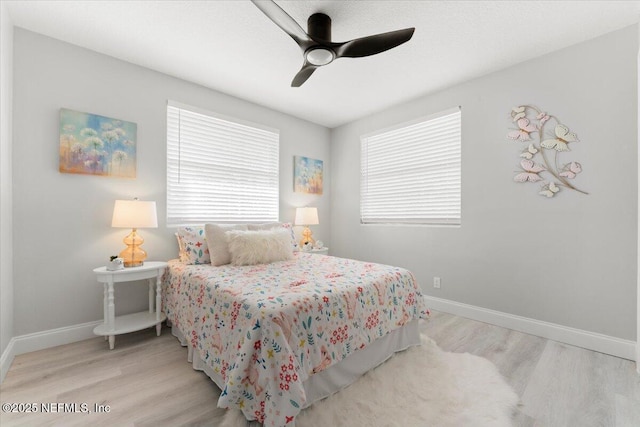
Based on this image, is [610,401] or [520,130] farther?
[520,130]

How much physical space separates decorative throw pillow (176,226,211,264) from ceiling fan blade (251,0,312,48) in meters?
1.99

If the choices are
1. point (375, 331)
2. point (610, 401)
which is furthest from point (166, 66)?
point (610, 401)

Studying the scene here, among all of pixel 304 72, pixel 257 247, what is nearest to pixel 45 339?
pixel 257 247

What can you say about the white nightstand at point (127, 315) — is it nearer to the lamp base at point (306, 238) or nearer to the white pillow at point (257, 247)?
the white pillow at point (257, 247)

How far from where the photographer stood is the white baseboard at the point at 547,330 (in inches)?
87.2

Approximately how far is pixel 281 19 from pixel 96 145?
6.85ft

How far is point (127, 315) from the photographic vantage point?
265 centimetres

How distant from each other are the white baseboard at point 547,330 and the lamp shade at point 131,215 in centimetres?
324

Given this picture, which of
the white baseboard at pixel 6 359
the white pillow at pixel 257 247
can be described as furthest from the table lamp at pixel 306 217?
the white baseboard at pixel 6 359

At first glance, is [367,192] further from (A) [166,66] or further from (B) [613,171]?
(A) [166,66]

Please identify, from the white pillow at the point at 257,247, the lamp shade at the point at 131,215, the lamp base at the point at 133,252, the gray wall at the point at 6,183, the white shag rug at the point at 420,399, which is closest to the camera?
the white shag rug at the point at 420,399

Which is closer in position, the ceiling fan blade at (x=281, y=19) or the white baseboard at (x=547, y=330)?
the ceiling fan blade at (x=281, y=19)

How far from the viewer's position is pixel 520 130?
8.97 feet

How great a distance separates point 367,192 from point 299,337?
2.95 metres
